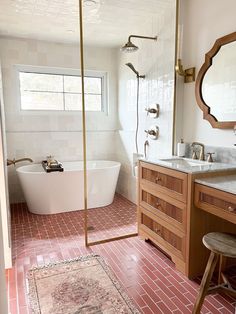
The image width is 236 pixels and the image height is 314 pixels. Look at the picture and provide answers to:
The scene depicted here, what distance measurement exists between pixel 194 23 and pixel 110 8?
37.4 inches

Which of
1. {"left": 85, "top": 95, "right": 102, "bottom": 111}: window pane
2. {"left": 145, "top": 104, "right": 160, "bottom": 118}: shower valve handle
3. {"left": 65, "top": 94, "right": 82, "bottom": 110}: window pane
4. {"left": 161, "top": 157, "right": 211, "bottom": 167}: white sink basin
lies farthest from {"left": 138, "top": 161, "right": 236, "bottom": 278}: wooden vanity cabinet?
{"left": 65, "top": 94, "right": 82, "bottom": 110}: window pane

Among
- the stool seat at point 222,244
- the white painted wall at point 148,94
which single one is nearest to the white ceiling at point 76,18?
the white painted wall at point 148,94

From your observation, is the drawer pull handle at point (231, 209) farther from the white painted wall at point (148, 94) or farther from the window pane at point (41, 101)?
the window pane at point (41, 101)

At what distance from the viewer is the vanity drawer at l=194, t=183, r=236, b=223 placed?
4.87 feet

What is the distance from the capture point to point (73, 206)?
3457 mm

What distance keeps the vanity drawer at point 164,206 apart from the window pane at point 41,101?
7.29 ft

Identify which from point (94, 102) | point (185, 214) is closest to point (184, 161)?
point (185, 214)

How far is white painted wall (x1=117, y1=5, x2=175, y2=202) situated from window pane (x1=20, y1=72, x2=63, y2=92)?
3.35 ft

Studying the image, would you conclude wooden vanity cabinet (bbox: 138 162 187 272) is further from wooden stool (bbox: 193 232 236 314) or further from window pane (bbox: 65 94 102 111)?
window pane (bbox: 65 94 102 111)

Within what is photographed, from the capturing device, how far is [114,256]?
90.0 inches

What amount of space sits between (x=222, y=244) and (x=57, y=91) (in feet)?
11.0

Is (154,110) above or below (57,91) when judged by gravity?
below

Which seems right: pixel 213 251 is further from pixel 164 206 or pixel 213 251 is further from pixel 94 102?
pixel 94 102

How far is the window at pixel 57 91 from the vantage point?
147 inches
